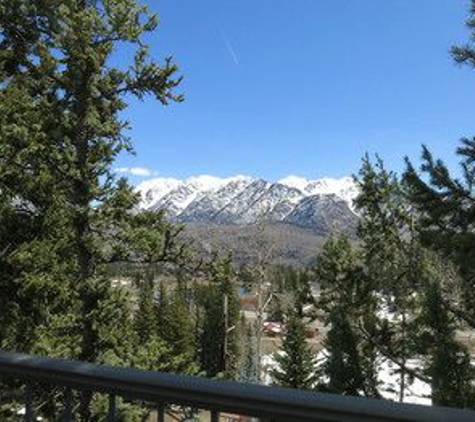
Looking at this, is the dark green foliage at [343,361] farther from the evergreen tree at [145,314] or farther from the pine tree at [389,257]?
the evergreen tree at [145,314]

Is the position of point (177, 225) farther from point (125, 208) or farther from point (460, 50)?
point (460, 50)

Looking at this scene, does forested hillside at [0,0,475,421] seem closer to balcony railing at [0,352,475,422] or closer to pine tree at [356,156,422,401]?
pine tree at [356,156,422,401]

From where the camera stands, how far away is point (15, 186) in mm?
18766

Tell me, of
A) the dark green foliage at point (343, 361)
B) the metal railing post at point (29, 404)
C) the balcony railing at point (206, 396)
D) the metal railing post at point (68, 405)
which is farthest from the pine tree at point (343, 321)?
the balcony railing at point (206, 396)

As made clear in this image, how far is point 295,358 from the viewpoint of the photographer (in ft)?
128

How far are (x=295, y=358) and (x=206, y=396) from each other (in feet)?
122

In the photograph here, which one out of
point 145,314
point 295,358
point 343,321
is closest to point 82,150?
point 343,321

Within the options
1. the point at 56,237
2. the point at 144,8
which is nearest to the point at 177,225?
the point at 56,237

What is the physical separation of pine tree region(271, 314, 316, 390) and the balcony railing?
3470cm

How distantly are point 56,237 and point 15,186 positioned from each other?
1.85 metres

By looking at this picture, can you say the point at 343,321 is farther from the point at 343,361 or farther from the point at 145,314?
the point at 145,314

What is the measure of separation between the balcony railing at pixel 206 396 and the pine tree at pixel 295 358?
114ft

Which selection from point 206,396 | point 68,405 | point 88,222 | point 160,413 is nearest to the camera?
point 206,396

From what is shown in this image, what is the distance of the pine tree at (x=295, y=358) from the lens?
37.9 meters
